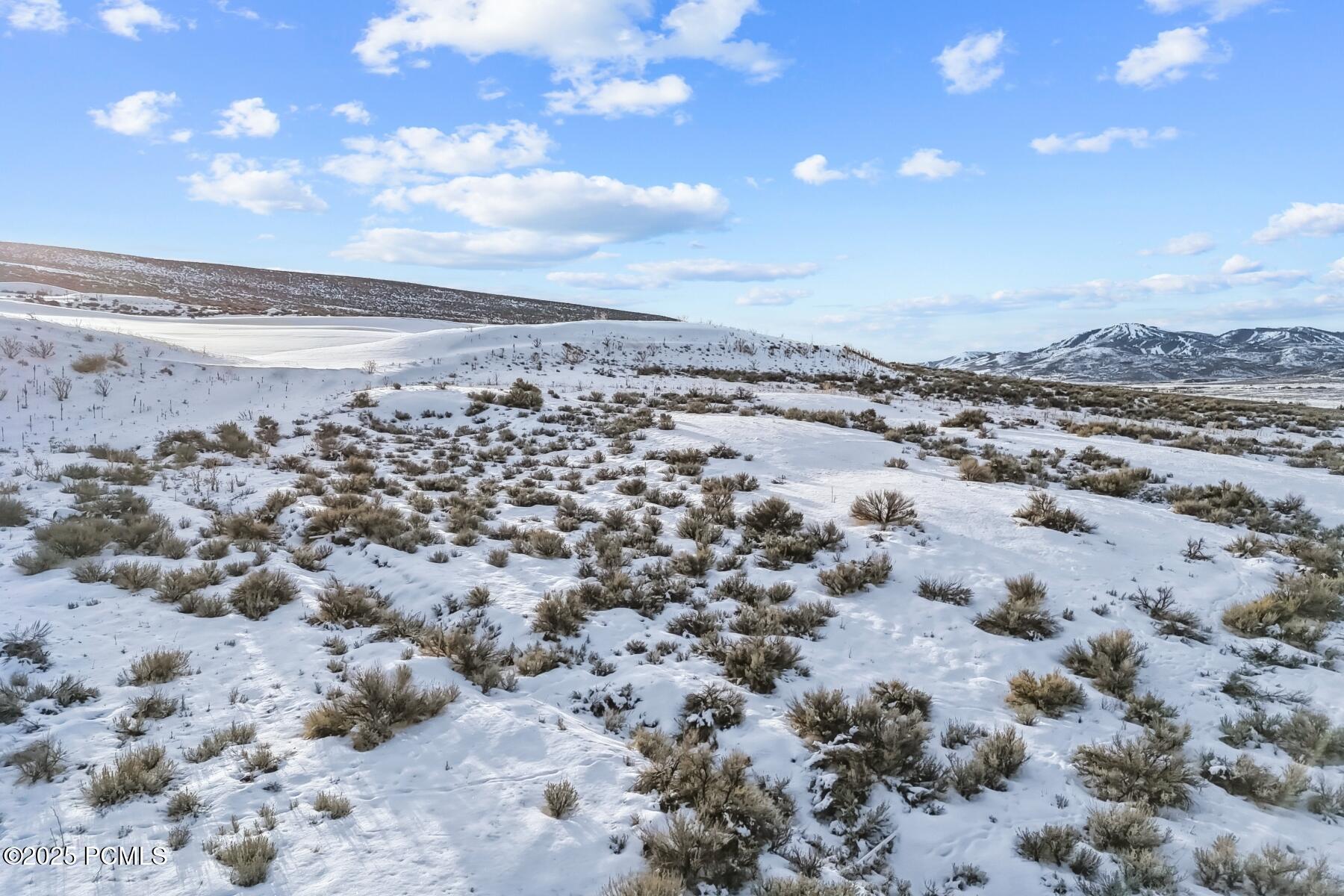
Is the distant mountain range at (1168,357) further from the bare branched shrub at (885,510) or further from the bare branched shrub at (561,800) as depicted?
the bare branched shrub at (561,800)

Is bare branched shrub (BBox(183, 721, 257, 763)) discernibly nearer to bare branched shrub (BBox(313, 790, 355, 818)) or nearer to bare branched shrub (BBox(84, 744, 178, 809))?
bare branched shrub (BBox(84, 744, 178, 809))

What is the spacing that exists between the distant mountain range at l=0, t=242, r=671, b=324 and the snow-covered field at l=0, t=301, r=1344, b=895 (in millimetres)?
38647

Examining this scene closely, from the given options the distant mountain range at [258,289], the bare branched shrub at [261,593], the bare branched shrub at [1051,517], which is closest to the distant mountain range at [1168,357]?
the distant mountain range at [258,289]

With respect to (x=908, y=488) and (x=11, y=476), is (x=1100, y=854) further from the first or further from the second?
(x=11, y=476)

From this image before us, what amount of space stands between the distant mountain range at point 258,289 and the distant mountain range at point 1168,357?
62689 mm

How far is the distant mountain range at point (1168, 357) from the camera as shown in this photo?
10144cm

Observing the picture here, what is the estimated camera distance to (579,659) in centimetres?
554

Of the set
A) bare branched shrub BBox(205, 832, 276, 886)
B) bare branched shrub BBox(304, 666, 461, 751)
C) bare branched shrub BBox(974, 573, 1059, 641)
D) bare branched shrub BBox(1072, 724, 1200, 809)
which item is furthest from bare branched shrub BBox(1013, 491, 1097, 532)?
bare branched shrub BBox(205, 832, 276, 886)

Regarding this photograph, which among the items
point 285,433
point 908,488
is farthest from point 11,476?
point 908,488

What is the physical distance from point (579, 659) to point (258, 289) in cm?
7549

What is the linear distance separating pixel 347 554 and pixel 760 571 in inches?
202

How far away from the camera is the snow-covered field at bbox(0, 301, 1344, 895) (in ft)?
11.4

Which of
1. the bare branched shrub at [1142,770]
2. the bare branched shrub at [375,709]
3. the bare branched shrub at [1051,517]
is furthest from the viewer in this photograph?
the bare branched shrub at [1051,517]

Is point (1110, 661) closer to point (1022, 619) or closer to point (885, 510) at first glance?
point (1022, 619)
